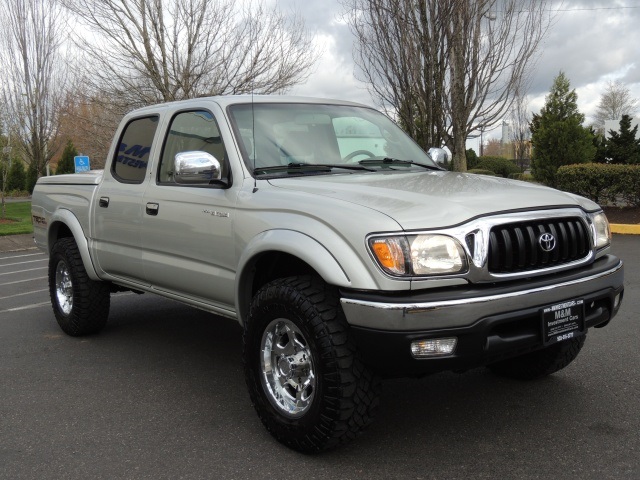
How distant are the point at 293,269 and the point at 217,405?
1005 millimetres

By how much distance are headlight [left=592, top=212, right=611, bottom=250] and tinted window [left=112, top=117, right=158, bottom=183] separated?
9.86 feet

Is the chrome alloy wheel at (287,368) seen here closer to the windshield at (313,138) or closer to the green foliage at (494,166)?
the windshield at (313,138)

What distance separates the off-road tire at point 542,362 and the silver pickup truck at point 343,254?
0.04 feet

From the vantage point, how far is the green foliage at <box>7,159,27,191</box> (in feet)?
121

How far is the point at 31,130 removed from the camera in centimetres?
2208

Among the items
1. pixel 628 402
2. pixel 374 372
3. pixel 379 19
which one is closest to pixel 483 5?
pixel 379 19

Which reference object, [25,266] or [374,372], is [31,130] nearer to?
[25,266]

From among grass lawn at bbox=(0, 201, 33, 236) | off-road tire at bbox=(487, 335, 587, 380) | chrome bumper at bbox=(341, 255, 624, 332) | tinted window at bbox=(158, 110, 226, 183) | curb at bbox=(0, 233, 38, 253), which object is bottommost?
curb at bbox=(0, 233, 38, 253)

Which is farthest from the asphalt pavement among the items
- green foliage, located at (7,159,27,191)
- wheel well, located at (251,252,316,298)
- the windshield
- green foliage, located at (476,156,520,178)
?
green foliage, located at (7,159,27,191)

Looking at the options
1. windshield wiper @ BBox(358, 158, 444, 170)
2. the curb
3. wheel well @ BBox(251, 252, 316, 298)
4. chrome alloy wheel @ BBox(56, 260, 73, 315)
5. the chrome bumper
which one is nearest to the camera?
the chrome bumper

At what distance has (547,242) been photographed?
10.8 feet

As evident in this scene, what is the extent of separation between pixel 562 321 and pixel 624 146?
23553mm

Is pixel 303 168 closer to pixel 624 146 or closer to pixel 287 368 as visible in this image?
pixel 287 368

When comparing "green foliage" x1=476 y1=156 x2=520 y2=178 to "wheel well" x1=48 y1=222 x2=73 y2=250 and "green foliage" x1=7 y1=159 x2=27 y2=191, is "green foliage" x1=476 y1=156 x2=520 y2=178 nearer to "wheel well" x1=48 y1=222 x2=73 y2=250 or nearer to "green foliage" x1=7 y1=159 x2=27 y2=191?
"green foliage" x1=7 y1=159 x2=27 y2=191
